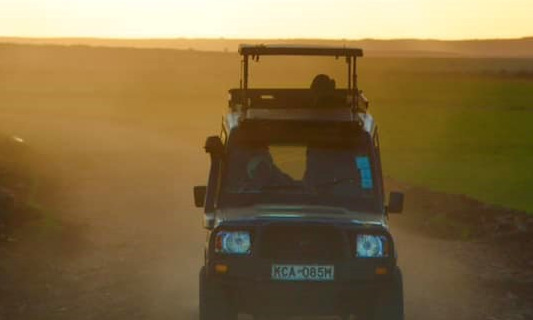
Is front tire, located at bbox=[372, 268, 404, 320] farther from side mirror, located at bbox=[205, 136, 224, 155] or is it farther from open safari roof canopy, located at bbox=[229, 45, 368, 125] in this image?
side mirror, located at bbox=[205, 136, 224, 155]

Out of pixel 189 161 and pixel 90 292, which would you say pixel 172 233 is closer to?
pixel 90 292

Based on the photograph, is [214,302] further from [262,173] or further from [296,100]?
[296,100]

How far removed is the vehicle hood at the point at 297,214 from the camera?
10.9 meters

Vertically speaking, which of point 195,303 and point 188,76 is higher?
point 188,76

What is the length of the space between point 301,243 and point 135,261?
728 centimetres

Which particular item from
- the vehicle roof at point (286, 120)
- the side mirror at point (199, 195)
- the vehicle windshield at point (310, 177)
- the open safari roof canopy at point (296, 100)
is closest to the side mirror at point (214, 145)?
the vehicle windshield at point (310, 177)

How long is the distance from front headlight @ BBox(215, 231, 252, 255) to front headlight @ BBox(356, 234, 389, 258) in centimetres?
94

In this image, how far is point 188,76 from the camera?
145125 millimetres

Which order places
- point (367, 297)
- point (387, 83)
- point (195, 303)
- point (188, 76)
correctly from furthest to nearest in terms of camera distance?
1. point (188, 76)
2. point (387, 83)
3. point (195, 303)
4. point (367, 297)

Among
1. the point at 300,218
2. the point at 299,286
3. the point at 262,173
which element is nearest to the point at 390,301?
the point at 299,286

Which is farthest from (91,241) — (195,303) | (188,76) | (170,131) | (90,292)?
(188,76)

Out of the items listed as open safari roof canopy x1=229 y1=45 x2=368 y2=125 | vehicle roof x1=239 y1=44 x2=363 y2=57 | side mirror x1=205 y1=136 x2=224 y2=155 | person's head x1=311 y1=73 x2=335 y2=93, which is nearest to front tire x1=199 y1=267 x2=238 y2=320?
side mirror x1=205 y1=136 x2=224 y2=155

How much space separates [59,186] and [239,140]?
15913 millimetres

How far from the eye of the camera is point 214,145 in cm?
1159
